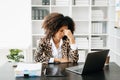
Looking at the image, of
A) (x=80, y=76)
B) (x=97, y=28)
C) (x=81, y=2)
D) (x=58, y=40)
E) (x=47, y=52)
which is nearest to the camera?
(x=80, y=76)

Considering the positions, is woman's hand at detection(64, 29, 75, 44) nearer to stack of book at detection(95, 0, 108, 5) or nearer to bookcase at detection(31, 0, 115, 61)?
bookcase at detection(31, 0, 115, 61)

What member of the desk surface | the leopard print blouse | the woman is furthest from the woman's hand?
the desk surface

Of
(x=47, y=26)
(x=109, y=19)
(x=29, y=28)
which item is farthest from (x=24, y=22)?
(x=47, y=26)

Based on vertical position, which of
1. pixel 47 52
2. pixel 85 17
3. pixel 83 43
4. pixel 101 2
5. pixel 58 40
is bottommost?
pixel 83 43

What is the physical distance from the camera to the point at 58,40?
2.65 meters

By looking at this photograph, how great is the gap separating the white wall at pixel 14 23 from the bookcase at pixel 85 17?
176mm

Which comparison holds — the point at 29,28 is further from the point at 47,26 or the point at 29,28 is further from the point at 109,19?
the point at 47,26

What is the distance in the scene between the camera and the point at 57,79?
1602 mm

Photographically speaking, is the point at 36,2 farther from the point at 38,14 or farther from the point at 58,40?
the point at 58,40

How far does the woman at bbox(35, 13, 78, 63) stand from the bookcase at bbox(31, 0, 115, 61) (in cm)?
177

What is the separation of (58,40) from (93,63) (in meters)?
0.94

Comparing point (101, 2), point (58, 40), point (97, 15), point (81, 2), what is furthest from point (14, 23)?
point (58, 40)

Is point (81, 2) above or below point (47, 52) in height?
above

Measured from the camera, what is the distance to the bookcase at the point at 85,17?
437cm
